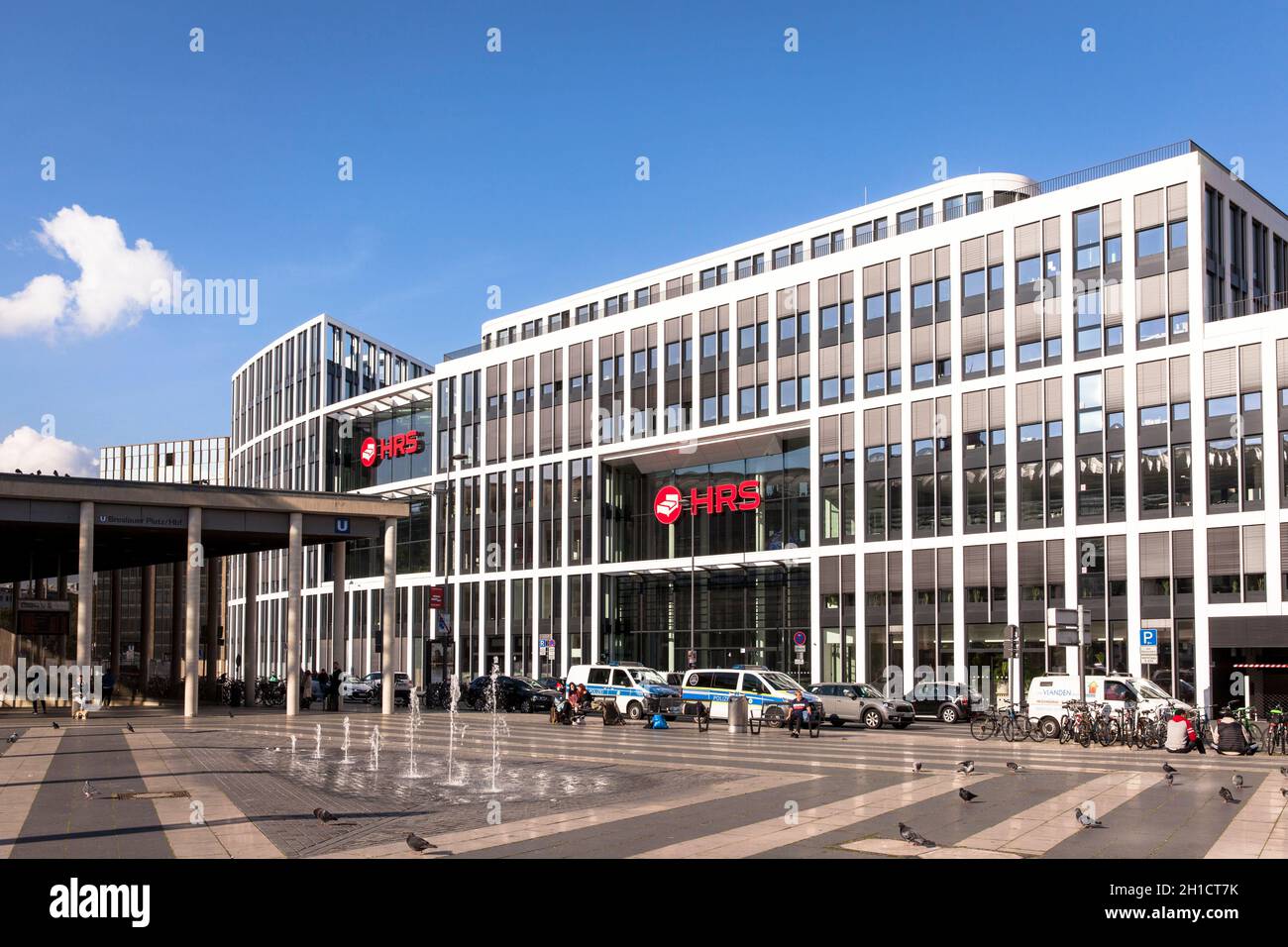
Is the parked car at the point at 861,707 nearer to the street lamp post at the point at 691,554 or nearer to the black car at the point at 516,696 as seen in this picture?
the black car at the point at 516,696

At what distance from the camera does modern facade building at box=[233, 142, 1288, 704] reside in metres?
46.8

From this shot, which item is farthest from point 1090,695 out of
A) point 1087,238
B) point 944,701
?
point 1087,238

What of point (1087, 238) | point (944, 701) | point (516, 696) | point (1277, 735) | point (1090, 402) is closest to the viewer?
point (1277, 735)

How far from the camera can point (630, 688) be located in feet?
138

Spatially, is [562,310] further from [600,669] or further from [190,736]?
[190,736]

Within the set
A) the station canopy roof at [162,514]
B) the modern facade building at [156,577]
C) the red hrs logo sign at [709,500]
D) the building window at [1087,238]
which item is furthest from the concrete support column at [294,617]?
the modern facade building at [156,577]

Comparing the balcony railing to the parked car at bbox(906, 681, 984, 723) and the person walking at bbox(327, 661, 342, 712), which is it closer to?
the parked car at bbox(906, 681, 984, 723)

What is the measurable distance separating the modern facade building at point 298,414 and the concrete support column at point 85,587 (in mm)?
54597

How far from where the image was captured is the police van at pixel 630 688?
41.3 meters

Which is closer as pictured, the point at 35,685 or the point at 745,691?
the point at 745,691

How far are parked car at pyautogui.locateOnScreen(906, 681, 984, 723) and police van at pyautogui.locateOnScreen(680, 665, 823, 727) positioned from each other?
835 cm

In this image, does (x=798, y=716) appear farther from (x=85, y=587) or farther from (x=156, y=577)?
(x=156, y=577)

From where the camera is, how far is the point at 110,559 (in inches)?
2195

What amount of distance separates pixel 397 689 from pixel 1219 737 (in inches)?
1609
